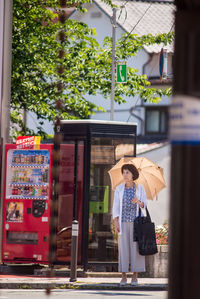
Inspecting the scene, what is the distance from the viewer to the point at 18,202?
42.8ft

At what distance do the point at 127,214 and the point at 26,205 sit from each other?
244 centimetres

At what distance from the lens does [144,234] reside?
11.2 meters

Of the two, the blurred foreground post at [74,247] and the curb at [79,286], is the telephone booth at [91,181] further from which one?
the curb at [79,286]

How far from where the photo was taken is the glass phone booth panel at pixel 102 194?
1230cm

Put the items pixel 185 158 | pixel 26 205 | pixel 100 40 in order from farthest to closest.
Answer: pixel 100 40, pixel 26 205, pixel 185 158

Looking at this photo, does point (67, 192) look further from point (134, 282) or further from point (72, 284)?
point (134, 282)

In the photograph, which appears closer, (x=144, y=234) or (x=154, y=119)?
(x=144, y=234)

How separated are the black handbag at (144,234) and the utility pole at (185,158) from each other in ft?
29.0

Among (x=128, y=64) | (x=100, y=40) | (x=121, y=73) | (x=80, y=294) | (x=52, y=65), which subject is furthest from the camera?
(x=100, y=40)

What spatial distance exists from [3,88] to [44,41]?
504 cm

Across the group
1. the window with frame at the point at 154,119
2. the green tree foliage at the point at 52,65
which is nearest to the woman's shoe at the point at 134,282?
the green tree foliage at the point at 52,65

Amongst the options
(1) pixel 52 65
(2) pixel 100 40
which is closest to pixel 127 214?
(1) pixel 52 65

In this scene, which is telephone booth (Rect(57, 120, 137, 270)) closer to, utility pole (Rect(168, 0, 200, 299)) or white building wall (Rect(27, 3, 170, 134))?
utility pole (Rect(168, 0, 200, 299))

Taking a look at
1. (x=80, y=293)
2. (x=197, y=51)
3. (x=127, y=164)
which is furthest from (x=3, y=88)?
(x=197, y=51)
